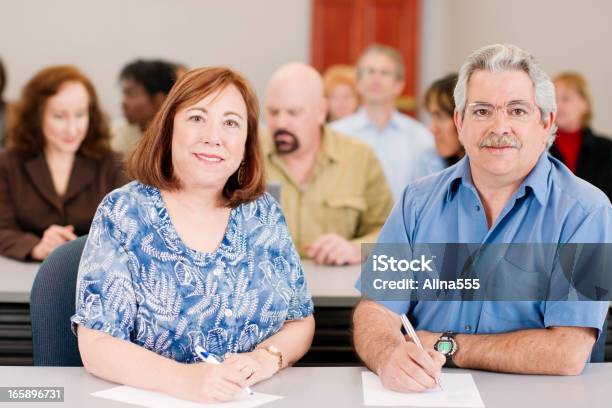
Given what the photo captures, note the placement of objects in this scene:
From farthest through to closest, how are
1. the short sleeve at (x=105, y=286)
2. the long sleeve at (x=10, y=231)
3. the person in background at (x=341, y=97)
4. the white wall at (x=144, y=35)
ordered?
1. the white wall at (x=144, y=35)
2. the person in background at (x=341, y=97)
3. the long sleeve at (x=10, y=231)
4. the short sleeve at (x=105, y=286)

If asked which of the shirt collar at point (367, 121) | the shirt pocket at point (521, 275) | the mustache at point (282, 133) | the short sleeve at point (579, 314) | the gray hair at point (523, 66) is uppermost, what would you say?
the gray hair at point (523, 66)

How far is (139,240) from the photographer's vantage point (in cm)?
181

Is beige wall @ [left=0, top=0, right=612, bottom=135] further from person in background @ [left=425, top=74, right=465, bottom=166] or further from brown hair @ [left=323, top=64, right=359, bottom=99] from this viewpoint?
person in background @ [left=425, top=74, right=465, bottom=166]

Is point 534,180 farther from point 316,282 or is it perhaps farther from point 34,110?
point 34,110

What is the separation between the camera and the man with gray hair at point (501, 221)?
1.76 m

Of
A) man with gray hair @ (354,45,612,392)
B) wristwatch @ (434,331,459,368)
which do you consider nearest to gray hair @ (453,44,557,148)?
man with gray hair @ (354,45,612,392)

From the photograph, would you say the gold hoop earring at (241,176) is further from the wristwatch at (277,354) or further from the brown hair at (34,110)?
the brown hair at (34,110)

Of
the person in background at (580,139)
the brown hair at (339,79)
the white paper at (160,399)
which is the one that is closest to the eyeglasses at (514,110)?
the white paper at (160,399)

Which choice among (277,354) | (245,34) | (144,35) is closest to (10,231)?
(277,354)

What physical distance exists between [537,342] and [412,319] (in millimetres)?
370

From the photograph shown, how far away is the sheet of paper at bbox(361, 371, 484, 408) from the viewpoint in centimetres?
154

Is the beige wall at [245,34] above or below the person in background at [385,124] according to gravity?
above

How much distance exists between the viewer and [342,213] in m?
3.46

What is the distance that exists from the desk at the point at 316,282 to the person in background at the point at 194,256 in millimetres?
550
